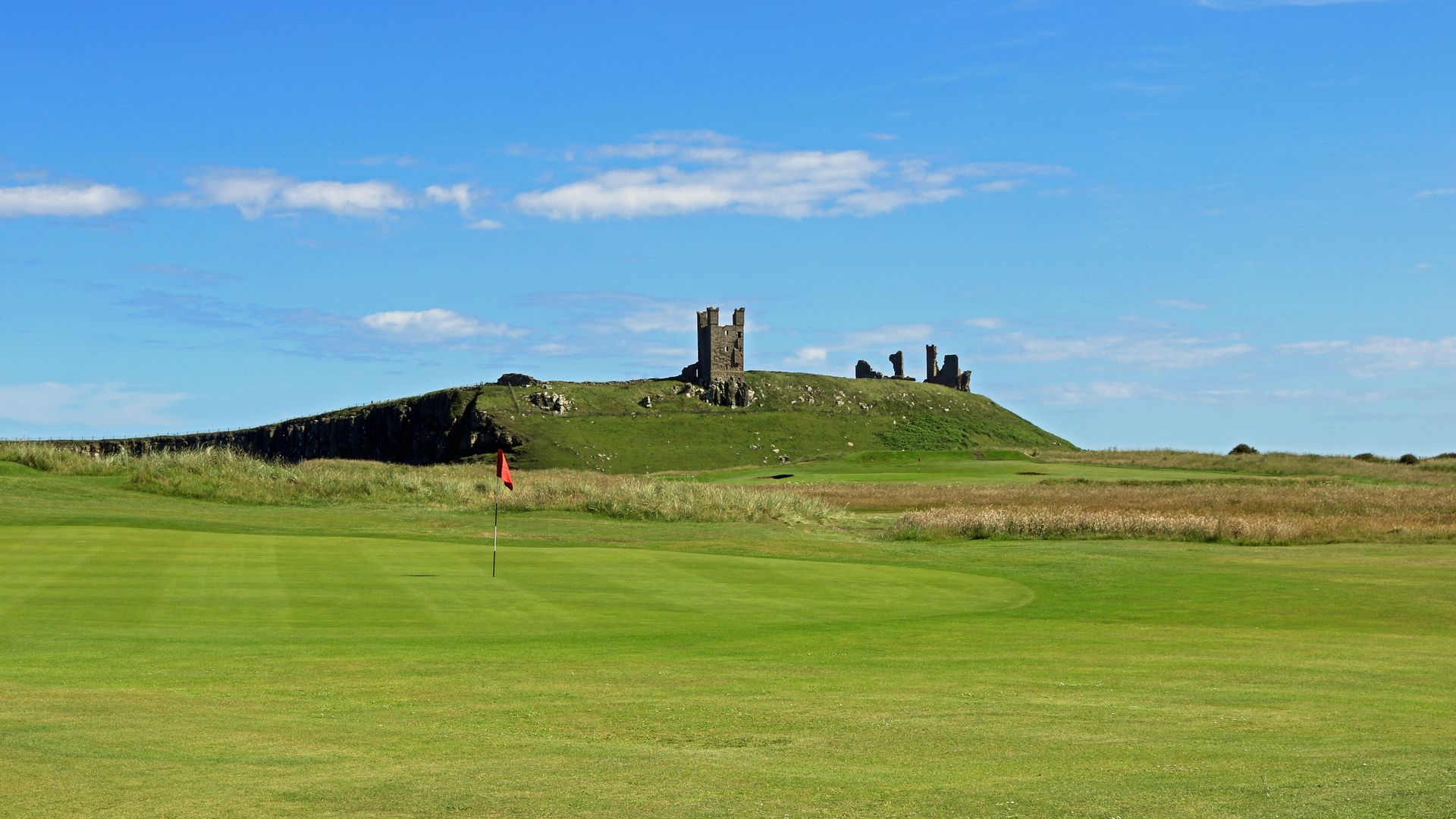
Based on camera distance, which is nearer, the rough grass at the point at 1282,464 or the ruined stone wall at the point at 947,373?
the rough grass at the point at 1282,464

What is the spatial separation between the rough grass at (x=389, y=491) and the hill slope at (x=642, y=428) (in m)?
62.2

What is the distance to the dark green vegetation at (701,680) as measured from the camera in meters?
8.68

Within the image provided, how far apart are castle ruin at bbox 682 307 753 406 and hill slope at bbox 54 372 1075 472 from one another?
2.24 metres

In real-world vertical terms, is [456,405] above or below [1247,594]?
above

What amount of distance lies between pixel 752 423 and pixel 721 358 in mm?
16261

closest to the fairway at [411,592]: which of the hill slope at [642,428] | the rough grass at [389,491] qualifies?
the rough grass at [389,491]

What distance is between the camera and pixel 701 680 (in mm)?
13852

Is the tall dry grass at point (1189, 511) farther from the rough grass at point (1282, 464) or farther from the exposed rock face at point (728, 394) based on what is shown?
the exposed rock face at point (728, 394)

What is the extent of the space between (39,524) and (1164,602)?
1013 inches

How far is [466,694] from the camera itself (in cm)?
1288

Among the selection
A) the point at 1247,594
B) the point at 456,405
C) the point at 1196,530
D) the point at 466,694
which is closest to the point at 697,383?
the point at 456,405

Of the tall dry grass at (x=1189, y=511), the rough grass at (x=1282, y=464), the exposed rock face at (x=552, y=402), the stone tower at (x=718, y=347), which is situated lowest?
the tall dry grass at (x=1189, y=511)

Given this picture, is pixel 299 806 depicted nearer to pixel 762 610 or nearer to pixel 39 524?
pixel 762 610

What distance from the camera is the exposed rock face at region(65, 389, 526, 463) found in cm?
12862
